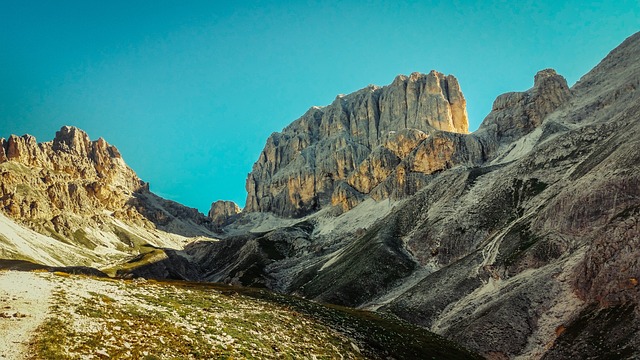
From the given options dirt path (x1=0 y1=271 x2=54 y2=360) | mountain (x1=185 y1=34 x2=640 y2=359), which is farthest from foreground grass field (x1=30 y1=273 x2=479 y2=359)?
mountain (x1=185 y1=34 x2=640 y2=359)

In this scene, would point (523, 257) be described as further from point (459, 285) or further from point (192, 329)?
point (192, 329)

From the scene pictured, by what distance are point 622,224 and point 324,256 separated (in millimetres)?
134560

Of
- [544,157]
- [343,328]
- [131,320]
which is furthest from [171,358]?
[544,157]

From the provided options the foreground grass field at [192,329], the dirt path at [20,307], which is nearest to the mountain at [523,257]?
the foreground grass field at [192,329]

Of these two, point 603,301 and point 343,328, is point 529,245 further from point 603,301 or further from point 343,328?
point 343,328

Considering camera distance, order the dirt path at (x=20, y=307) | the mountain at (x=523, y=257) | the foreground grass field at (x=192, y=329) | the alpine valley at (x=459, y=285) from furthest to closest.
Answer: the mountain at (x=523, y=257), the alpine valley at (x=459, y=285), the foreground grass field at (x=192, y=329), the dirt path at (x=20, y=307)

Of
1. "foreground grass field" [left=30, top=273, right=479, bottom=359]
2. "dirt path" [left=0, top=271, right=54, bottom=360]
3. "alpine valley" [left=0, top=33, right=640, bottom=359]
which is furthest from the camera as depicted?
"alpine valley" [left=0, top=33, right=640, bottom=359]

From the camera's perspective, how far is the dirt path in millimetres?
23422

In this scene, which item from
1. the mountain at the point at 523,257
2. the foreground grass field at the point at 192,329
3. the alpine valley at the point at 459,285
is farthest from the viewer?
the mountain at the point at 523,257

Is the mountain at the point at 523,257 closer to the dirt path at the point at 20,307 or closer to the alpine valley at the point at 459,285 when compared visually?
the alpine valley at the point at 459,285

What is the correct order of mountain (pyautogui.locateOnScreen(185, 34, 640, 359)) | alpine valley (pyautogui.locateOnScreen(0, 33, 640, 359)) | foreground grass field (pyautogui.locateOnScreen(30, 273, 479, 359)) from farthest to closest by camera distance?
1. mountain (pyautogui.locateOnScreen(185, 34, 640, 359))
2. alpine valley (pyautogui.locateOnScreen(0, 33, 640, 359))
3. foreground grass field (pyautogui.locateOnScreen(30, 273, 479, 359))

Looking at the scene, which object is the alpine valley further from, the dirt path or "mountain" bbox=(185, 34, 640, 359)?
the dirt path

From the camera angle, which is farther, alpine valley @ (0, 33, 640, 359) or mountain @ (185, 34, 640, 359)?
mountain @ (185, 34, 640, 359)

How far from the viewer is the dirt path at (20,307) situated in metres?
23.4
